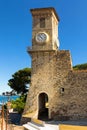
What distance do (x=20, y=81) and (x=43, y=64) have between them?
14333 millimetres

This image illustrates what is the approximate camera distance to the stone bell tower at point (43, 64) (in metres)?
26.2

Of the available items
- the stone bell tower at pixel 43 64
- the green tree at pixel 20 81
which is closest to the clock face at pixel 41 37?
the stone bell tower at pixel 43 64

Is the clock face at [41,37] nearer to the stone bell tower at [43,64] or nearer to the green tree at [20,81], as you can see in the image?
the stone bell tower at [43,64]

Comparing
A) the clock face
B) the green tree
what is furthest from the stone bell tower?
the green tree

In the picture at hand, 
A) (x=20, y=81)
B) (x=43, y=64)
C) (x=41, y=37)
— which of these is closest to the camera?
(x=43, y=64)

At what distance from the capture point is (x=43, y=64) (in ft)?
88.0

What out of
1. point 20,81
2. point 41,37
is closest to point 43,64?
point 41,37

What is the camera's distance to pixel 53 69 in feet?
87.2

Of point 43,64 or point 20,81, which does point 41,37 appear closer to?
point 43,64

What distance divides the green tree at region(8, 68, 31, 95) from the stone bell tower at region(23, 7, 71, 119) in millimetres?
12488

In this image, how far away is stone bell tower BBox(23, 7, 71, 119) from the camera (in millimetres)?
26172

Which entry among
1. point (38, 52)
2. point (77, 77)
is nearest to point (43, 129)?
point (77, 77)

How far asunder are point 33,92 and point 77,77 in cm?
490

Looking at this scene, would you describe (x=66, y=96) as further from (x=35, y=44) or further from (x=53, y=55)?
(x=35, y=44)
